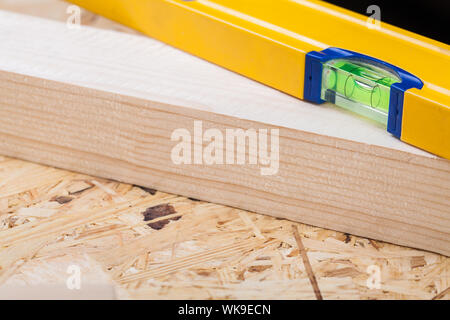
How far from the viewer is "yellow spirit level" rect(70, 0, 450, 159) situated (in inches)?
33.4

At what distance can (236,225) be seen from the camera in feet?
3.06

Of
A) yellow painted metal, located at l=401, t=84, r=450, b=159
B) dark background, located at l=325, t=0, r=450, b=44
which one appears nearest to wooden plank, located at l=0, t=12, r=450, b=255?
yellow painted metal, located at l=401, t=84, r=450, b=159

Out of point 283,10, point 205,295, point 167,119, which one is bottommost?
point 205,295

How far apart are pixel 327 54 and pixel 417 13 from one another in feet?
1.12

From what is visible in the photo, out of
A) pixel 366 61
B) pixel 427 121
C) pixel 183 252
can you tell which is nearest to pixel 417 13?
pixel 366 61

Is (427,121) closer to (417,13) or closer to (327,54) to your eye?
(327,54)

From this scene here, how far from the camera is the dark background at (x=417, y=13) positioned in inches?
46.4

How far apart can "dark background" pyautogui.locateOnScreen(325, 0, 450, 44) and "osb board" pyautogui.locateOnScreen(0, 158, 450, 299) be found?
0.47m

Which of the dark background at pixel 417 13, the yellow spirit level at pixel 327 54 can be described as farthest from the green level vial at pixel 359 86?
the dark background at pixel 417 13

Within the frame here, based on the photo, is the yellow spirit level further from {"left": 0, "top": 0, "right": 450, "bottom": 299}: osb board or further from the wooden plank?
{"left": 0, "top": 0, "right": 450, "bottom": 299}: osb board

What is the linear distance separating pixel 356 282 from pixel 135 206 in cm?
32

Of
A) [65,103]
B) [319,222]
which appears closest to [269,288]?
[319,222]

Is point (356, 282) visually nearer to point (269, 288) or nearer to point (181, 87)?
point (269, 288)

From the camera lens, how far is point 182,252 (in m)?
0.87
